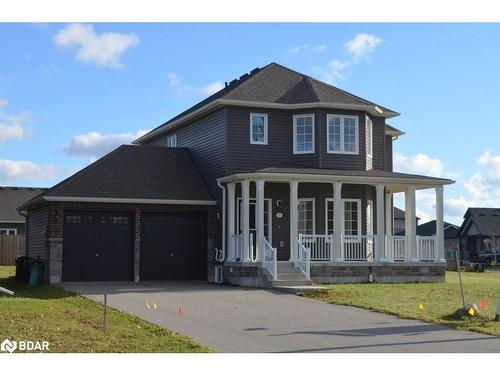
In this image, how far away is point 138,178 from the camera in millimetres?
26516

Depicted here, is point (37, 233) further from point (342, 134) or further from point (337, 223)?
point (342, 134)

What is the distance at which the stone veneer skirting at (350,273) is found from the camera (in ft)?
78.5

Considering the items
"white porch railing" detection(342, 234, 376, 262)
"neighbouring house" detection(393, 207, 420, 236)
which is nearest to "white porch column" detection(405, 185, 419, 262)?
"white porch railing" detection(342, 234, 376, 262)

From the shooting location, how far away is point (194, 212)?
26.5 meters

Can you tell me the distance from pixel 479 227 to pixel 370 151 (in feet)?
126

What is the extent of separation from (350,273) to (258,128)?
618 cm

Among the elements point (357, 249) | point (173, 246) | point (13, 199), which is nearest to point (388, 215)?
point (357, 249)

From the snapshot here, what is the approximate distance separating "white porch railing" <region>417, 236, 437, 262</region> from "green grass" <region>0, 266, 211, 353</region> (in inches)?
531

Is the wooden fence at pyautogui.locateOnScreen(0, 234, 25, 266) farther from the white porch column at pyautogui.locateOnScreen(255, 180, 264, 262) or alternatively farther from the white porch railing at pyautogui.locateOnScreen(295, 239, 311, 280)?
the white porch railing at pyautogui.locateOnScreen(295, 239, 311, 280)

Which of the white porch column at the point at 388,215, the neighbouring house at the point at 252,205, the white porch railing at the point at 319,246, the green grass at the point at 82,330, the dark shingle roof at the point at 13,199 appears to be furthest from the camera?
the dark shingle roof at the point at 13,199

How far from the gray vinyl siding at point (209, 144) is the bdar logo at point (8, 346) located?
15759 millimetres

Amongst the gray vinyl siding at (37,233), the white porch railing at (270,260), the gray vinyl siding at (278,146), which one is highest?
the gray vinyl siding at (278,146)

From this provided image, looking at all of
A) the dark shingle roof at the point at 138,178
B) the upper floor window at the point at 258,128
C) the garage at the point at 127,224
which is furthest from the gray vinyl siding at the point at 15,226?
the upper floor window at the point at 258,128

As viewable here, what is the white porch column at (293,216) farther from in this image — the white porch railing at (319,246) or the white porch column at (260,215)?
the white porch column at (260,215)
